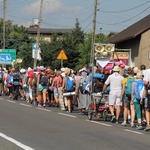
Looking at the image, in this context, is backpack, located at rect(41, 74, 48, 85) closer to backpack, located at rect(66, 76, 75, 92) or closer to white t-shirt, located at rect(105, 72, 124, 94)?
backpack, located at rect(66, 76, 75, 92)

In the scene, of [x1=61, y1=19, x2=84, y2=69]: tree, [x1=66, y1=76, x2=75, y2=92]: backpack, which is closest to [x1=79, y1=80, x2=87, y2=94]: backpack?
[x1=66, y1=76, x2=75, y2=92]: backpack

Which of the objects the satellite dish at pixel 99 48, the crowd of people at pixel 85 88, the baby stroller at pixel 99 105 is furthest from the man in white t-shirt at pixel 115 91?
the satellite dish at pixel 99 48

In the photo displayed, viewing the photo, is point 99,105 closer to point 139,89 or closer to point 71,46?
point 139,89

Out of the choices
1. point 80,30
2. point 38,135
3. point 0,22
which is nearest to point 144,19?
point 80,30

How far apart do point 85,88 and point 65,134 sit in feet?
20.1

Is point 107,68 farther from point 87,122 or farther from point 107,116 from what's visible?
point 87,122

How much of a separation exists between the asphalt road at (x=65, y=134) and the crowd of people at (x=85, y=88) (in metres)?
0.77

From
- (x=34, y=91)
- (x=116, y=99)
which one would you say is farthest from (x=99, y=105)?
(x=34, y=91)

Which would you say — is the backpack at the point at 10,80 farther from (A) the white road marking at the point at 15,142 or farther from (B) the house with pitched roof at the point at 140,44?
(A) the white road marking at the point at 15,142

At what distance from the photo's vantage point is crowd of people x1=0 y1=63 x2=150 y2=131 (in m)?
16.2

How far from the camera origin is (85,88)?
64.2 ft

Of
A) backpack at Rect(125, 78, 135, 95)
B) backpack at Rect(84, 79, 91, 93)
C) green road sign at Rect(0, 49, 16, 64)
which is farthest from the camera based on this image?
green road sign at Rect(0, 49, 16, 64)

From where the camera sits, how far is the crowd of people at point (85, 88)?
16156mm

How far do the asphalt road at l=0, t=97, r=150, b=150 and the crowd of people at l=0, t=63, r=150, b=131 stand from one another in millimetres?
768
